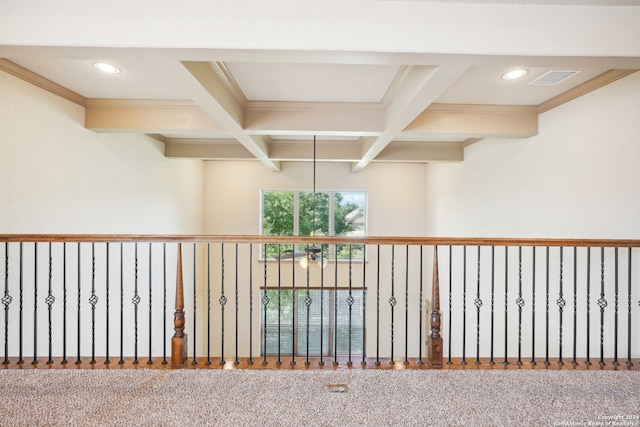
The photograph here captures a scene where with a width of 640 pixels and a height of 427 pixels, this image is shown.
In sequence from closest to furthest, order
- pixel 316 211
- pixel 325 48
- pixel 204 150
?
pixel 325 48 < pixel 204 150 < pixel 316 211

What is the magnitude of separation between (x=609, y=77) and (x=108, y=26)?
3.73 meters

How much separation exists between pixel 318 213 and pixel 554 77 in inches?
191

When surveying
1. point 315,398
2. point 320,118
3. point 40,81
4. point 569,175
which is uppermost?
point 40,81

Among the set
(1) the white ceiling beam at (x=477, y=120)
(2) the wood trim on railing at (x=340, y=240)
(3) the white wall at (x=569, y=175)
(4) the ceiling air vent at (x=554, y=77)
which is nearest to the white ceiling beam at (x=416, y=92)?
(1) the white ceiling beam at (x=477, y=120)

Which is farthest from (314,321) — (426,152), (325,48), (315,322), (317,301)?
(325,48)

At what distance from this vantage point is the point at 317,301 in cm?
708

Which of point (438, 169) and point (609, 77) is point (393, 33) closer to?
point (609, 77)

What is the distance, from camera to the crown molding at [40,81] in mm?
2638

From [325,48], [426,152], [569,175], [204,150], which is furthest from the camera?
[426,152]

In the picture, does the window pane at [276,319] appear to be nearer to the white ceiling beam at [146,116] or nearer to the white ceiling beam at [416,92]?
the white ceiling beam at [146,116]

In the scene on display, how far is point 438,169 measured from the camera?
6.48 metres

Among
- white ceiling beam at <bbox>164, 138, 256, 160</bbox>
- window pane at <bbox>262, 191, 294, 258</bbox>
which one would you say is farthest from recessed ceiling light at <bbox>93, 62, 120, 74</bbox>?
window pane at <bbox>262, 191, 294, 258</bbox>

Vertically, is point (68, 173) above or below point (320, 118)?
below

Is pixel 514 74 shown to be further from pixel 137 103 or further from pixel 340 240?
pixel 137 103
